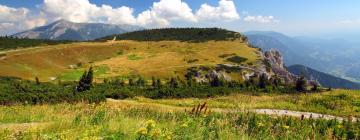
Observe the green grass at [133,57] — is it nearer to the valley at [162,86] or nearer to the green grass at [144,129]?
the valley at [162,86]

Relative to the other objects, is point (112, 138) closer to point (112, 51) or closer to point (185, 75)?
point (185, 75)

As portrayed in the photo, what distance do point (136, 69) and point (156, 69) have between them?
7.88 metres

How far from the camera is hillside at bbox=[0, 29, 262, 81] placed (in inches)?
5097

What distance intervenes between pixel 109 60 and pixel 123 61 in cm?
606

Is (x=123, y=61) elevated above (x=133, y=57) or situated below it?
below

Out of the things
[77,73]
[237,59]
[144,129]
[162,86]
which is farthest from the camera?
[237,59]

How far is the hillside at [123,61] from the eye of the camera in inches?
5097

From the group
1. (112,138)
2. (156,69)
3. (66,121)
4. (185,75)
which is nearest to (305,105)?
(66,121)

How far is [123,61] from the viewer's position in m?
165

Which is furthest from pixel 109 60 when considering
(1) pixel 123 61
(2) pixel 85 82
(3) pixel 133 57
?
(2) pixel 85 82

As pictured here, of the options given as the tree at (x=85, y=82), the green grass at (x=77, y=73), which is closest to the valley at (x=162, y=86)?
the green grass at (x=77, y=73)

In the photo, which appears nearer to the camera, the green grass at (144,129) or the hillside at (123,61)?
the green grass at (144,129)

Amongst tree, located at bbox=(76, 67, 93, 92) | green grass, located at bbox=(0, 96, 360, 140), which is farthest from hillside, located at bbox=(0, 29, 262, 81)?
green grass, located at bbox=(0, 96, 360, 140)

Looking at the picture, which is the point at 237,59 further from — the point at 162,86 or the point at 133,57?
the point at 162,86
